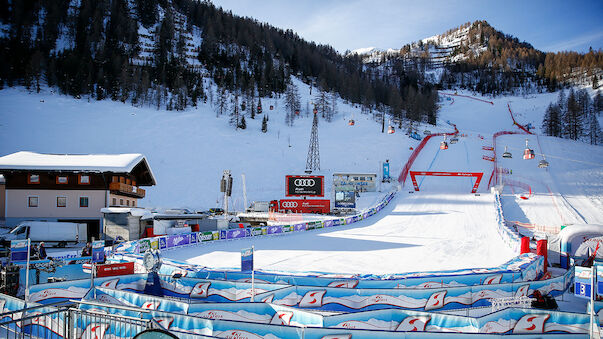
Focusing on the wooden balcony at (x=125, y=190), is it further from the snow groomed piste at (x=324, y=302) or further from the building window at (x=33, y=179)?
the snow groomed piste at (x=324, y=302)

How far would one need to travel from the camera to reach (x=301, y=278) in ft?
40.2

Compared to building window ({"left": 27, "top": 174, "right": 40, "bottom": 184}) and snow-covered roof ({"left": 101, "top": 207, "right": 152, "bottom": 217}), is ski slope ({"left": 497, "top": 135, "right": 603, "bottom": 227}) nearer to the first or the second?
snow-covered roof ({"left": 101, "top": 207, "right": 152, "bottom": 217})

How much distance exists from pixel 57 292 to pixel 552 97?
485 feet

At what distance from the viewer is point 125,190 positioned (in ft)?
98.6

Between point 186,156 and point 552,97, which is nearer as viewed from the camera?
point 186,156

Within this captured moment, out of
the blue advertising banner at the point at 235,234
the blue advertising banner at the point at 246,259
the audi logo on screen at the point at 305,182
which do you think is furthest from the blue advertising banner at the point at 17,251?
the audi logo on screen at the point at 305,182

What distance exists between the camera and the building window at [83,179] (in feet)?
91.2

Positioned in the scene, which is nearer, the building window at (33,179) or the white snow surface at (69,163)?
the white snow surface at (69,163)

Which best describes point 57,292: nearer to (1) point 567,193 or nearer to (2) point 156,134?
(1) point 567,193

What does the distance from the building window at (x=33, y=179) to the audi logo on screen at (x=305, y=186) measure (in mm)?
19974

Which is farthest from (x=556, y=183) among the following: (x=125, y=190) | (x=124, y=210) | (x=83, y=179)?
(x=83, y=179)

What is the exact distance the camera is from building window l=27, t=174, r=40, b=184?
27223 millimetres

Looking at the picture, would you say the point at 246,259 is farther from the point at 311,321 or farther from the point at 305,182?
the point at 305,182

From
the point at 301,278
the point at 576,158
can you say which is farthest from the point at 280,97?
the point at 301,278
